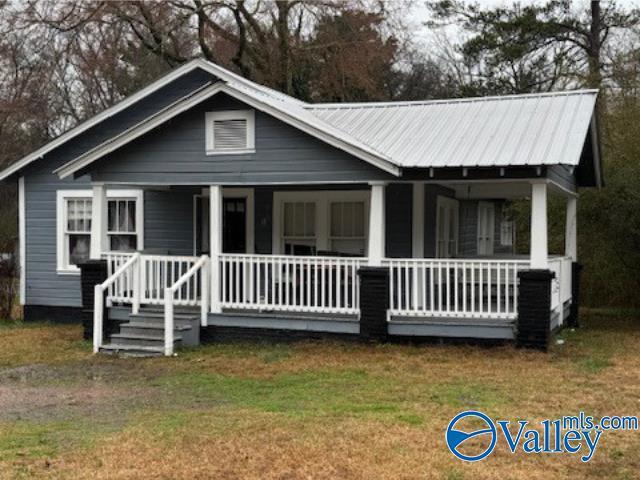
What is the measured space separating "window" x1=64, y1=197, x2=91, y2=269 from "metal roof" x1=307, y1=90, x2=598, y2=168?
545 centimetres

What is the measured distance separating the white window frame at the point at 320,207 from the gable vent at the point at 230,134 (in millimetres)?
2329

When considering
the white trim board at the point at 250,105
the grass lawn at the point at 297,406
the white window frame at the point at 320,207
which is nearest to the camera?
the grass lawn at the point at 297,406

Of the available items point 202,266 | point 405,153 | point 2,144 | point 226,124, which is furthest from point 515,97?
point 2,144

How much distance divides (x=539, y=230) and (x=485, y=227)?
24.5ft

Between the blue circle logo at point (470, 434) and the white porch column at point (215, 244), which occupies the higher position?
the white porch column at point (215, 244)

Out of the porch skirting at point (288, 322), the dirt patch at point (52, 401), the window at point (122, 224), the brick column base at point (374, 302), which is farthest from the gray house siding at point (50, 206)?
the dirt patch at point (52, 401)

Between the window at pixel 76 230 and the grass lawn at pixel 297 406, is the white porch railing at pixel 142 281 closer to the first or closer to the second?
the grass lawn at pixel 297 406

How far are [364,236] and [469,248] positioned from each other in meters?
4.02

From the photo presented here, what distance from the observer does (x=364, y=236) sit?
14.3 metres

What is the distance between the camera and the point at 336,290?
39.0ft

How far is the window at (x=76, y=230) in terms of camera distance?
1644 centimetres

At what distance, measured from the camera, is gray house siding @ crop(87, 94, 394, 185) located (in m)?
12.0

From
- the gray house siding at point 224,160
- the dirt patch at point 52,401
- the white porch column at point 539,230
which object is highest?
the gray house siding at point 224,160

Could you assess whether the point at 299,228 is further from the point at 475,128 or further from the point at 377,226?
the point at 475,128
